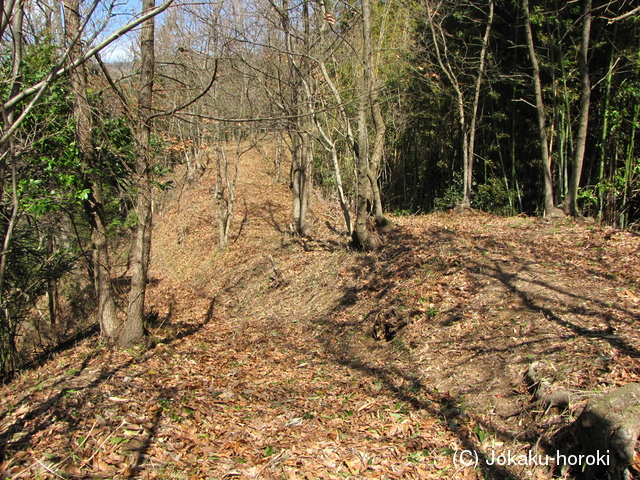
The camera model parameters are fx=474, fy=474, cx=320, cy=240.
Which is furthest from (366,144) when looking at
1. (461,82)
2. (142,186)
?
(461,82)

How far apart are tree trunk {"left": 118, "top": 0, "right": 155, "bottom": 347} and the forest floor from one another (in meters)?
0.42

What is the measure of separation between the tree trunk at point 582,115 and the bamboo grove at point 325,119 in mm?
41

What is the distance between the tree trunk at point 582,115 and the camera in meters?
9.45

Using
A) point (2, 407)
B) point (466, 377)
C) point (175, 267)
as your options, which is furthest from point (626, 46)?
point (175, 267)

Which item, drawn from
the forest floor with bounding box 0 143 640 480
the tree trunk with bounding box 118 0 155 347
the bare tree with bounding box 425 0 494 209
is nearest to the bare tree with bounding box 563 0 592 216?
the forest floor with bounding box 0 143 640 480

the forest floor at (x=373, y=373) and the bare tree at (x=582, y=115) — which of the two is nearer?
the forest floor at (x=373, y=373)

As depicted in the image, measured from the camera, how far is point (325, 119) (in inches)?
547

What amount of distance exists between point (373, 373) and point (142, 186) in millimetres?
3961

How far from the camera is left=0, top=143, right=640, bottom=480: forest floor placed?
157 inches

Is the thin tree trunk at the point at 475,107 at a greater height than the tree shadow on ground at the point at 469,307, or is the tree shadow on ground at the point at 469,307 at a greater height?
the thin tree trunk at the point at 475,107

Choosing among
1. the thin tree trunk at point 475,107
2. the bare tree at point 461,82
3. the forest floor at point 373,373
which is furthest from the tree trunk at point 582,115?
the bare tree at point 461,82

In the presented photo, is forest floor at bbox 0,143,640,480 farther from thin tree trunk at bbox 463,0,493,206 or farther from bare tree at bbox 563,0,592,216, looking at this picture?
thin tree trunk at bbox 463,0,493,206

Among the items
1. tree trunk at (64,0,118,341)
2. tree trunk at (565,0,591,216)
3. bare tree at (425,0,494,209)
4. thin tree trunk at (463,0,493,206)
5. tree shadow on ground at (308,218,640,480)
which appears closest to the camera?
tree shadow on ground at (308,218,640,480)

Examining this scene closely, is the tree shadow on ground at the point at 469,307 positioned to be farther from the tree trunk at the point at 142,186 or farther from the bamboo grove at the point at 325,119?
the tree trunk at the point at 142,186
